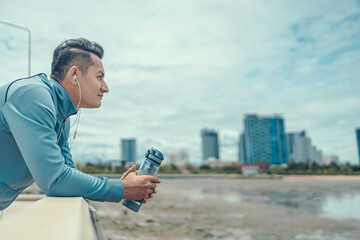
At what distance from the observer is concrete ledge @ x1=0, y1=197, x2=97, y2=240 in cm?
77

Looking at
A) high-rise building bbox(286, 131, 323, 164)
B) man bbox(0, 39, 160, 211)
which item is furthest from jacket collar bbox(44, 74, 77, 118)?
high-rise building bbox(286, 131, 323, 164)

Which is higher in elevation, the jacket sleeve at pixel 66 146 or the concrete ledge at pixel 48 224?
the jacket sleeve at pixel 66 146

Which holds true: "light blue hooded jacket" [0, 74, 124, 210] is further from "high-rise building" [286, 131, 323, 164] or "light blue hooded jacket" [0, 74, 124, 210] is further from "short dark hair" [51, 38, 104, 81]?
"high-rise building" [286, 131, 323, 164]

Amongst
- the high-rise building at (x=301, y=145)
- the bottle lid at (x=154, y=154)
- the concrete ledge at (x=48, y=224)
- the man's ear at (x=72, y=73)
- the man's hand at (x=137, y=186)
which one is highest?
the high-rise building at (x=301, y=145)

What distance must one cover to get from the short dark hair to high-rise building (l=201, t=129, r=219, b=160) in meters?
171

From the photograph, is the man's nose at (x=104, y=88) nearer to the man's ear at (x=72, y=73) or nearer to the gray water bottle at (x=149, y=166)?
the man's ear at (x=72, y=73)

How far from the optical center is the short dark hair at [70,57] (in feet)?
4.53

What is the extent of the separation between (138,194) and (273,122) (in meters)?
136

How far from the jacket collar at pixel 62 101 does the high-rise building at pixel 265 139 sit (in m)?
A: 127

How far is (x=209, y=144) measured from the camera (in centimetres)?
17425

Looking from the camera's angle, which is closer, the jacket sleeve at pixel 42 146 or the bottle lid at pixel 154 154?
the jacket sleeve at pixel 42 146

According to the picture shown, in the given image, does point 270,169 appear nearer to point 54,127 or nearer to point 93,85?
point 93,85

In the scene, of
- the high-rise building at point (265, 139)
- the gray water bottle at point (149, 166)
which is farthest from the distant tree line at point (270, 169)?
the high-rise building at point (265, 139)

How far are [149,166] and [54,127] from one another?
0.47 m
